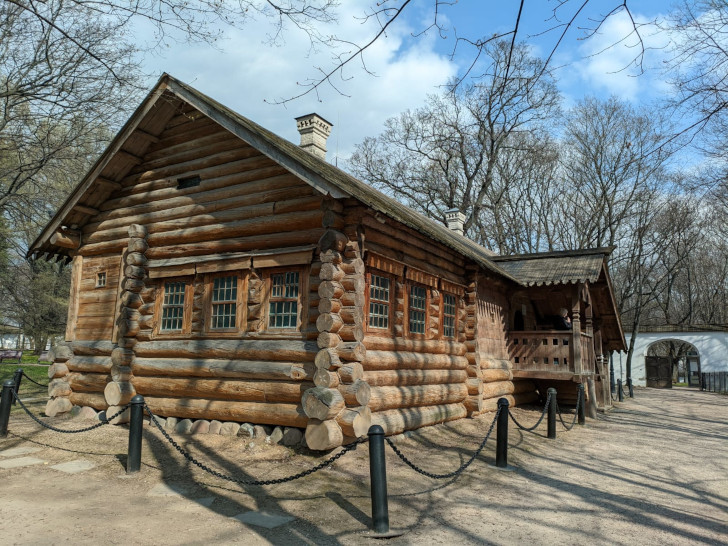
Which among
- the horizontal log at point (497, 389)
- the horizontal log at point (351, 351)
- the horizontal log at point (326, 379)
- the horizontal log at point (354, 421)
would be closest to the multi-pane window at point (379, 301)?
the horizontal log at point (351, 351)

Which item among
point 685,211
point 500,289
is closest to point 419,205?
point 685,211

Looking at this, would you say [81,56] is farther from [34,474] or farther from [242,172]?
[34,474]

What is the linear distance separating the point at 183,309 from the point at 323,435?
4549 mm

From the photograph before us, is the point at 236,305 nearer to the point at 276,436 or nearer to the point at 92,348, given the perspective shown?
the point at 276,436

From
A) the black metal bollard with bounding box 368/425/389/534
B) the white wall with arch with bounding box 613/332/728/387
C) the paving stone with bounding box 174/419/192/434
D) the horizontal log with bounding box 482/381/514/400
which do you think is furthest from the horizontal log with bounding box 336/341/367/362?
the white wall with arch with bounding box 613/332/728/387

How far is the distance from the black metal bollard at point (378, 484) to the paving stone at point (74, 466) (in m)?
4.80

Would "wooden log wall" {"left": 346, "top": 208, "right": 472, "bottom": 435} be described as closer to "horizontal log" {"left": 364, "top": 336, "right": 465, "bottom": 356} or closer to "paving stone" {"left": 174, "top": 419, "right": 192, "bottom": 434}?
"horizontal log" {"left": 364, "top": 336, "right": 465, "bottom": 356}

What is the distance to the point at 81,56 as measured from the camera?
17.6m

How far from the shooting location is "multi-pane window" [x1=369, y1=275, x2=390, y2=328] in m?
10.1

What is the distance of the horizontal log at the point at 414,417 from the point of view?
962cm

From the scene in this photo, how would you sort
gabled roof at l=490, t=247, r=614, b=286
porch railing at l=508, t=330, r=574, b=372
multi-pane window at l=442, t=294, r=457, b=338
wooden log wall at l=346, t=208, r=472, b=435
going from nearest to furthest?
wooden log wall at l=346, t=208, r=472, b=435
multi-pane window at l=442, t=294, r=457, b=338
gabled roof at l=490, t=247, r=614, b=286
porch railing at l=508, t=330, r=574, b=372

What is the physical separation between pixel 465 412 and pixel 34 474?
30.0ft

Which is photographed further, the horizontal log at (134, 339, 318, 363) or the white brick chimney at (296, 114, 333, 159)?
the white brick chimney at (296, 114, 333, 159)

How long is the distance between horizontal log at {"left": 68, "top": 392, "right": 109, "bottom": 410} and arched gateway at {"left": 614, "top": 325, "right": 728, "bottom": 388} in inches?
1266
